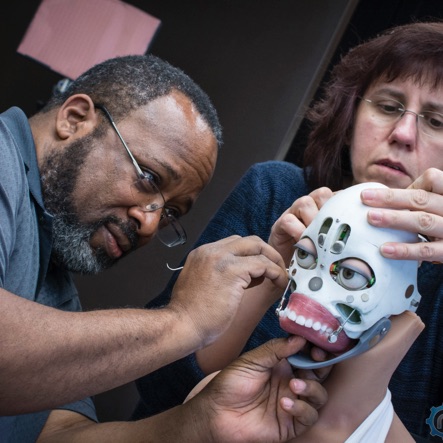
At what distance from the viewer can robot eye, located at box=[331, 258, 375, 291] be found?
3.12ft

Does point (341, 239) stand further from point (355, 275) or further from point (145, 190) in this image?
point (145, 190)

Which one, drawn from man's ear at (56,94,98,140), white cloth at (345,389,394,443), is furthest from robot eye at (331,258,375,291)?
man's ear at (56,94,98,140)

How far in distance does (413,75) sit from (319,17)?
1.25m

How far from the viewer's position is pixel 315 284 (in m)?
0.98

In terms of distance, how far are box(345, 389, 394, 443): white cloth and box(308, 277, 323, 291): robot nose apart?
247 millimetres

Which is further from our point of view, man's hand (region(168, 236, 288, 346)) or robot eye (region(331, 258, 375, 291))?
man's hand (region(168, 236, 288, 346))

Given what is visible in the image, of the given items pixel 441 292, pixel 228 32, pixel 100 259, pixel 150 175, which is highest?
pixel 228 32

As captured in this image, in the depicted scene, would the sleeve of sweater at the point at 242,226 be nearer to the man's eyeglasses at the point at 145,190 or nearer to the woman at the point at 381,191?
the woman at the point at 381,191

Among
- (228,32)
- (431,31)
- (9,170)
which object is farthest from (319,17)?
(9,170)

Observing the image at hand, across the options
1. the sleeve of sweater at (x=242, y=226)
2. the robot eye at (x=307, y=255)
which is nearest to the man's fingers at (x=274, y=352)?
the robot eye at (x=307, y=255)

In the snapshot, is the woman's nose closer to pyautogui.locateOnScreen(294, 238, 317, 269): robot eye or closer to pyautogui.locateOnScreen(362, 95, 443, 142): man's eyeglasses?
pyautogui.locateOnScreen(362, 95, 443, 142): man's eyeglasses

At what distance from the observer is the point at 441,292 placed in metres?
1.34

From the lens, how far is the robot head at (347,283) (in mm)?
948

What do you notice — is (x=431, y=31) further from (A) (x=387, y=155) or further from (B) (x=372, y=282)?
(B) (x=372, y=282)
